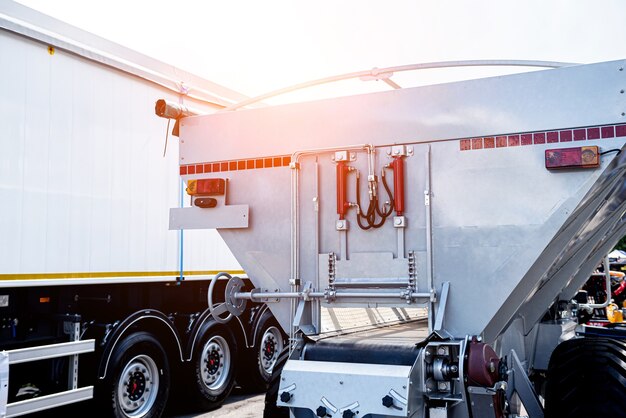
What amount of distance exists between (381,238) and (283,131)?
100 centimetres

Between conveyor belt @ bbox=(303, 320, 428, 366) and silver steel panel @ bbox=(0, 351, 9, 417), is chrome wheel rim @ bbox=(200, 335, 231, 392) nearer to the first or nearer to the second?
silver steel panel @ bbox=(0, 351, 9, 417)

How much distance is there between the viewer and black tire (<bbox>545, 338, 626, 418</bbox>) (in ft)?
13.4

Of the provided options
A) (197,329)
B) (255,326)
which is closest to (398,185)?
(197,329)

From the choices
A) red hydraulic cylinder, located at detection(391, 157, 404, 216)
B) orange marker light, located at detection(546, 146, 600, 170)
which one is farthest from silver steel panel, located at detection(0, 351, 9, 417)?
orange marker light, located at detection(546, 146, 600, 170)

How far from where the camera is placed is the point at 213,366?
795 cm

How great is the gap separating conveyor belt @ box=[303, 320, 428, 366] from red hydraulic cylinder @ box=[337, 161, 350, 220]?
2.59 ft

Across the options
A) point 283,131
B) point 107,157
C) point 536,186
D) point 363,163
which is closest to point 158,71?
point 107,157

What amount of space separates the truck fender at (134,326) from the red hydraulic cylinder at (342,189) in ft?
10.5

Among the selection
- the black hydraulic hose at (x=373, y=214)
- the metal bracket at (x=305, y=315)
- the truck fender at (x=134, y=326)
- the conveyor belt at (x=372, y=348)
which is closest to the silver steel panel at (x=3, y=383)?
the truck fender at (x=134, y=326)

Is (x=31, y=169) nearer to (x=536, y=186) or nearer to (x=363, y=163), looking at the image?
(x=363, y=163)

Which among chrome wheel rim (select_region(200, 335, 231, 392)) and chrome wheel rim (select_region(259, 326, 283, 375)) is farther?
chrome wheel rim (select_region(259, 326, 283, 375))

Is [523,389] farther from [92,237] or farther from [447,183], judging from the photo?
[92,237]

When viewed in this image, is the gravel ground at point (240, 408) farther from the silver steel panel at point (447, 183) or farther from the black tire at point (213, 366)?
the silver steel panel at point (447, 183)

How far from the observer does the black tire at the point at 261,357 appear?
8508 millimetres
